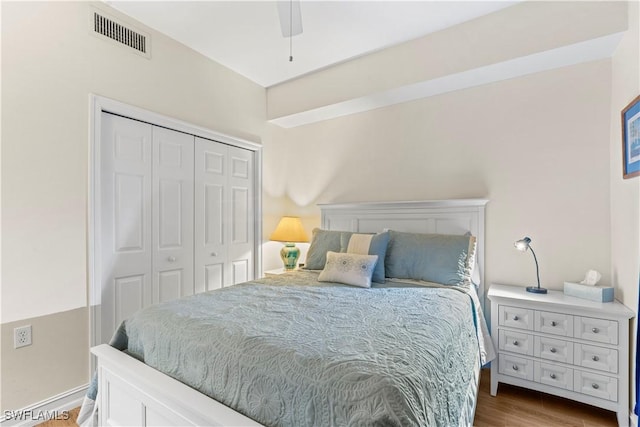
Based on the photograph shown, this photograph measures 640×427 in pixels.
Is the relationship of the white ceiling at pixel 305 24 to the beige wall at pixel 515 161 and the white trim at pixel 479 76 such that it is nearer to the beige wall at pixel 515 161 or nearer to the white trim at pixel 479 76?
the white trim at pixel 479 76

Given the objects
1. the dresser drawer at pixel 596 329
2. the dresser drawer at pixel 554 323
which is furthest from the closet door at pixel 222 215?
the dresser drawer at pixel 596 329

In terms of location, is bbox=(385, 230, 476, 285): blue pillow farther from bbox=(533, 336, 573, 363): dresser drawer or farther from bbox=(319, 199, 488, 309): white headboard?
bbox=(533, 336, 573, 363): dresser drawer

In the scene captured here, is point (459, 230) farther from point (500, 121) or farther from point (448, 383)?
point (448, 383)

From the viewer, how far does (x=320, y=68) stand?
3.05m

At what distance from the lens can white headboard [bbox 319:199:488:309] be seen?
100 inches

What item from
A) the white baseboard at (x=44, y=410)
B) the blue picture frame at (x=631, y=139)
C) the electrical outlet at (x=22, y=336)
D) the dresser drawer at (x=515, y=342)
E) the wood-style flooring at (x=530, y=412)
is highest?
the blue picture frame at (x=631, y=139)

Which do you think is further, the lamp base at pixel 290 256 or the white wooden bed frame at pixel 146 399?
the lamp base at pixel 290 256

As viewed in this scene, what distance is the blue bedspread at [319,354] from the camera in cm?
90

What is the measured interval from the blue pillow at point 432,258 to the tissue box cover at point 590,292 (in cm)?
63

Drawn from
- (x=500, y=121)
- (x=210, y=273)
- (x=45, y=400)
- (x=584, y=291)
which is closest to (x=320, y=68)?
(x=500, y=121)

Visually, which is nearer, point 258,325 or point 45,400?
point 258,325

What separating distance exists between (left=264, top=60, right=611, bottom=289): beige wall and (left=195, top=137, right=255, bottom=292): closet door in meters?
1.19

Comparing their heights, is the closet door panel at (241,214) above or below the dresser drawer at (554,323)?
above

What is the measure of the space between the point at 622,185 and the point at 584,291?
0.71 meters
